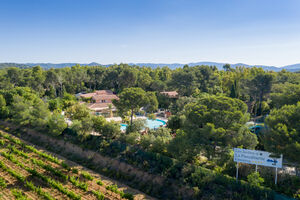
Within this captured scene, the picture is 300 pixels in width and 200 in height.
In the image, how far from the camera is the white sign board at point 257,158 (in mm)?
13373

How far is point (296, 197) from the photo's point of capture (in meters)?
12.7

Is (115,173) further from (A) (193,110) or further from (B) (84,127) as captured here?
(A) (193,110)

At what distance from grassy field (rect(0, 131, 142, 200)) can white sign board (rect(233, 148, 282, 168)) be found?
8.70m

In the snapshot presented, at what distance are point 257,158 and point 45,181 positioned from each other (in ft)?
55.3

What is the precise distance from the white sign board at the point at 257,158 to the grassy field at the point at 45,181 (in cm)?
870

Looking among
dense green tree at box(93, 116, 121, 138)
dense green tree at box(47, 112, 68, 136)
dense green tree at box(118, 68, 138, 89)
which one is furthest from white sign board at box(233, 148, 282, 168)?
dense green tree at box(118, 68, 138, 89)

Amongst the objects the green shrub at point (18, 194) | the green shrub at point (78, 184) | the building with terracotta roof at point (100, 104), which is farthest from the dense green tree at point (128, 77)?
the green shrub at point (18, 194)

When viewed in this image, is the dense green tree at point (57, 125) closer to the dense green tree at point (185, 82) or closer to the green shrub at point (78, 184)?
the green shrub at point (78, 184)

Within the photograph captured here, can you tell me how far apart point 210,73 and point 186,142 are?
38.6 meters

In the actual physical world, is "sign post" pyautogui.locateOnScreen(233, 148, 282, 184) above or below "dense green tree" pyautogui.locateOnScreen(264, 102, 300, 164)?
below

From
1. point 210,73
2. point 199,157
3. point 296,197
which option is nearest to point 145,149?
point 199,157

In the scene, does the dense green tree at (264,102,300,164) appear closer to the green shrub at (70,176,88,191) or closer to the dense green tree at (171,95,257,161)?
the dense green tree at (171,95,257,161)

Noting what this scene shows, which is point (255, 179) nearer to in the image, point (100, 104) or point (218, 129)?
point (218, 129)

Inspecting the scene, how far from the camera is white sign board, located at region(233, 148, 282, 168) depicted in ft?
43.9
